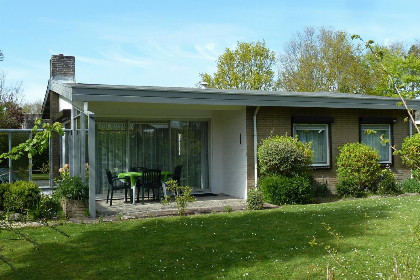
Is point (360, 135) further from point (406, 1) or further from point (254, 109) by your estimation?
point (406, 1)

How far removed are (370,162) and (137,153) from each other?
6880mm

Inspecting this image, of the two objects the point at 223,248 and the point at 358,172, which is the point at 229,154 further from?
the point at 223,248

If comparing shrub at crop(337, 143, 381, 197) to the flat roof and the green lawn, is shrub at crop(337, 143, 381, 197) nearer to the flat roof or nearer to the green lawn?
the flat roof

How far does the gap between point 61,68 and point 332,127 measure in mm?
9874

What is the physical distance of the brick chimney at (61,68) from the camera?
16125mm

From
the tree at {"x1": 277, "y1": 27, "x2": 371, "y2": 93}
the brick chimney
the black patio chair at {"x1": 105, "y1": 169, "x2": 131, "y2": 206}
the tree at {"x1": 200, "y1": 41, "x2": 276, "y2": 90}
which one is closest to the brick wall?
the black patio chair at {"x1": 105, "y1": 169, "x2": 131, "y2": 206}

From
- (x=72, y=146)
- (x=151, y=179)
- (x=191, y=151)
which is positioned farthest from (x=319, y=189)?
(x=72, y=146)

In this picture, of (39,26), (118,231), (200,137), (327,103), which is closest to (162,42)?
(39,26)

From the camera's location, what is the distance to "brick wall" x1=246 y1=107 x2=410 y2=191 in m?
12.5

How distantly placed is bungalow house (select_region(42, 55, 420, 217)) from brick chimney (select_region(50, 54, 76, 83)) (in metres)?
1.77

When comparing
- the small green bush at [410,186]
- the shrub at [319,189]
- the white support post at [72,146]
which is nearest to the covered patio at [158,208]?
the white support post at [72,146]

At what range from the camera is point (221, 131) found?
45.8 feet

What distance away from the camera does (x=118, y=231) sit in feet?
26.7

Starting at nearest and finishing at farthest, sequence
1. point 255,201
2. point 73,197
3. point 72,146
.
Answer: point 73,197, point 255,201, point 72,146
